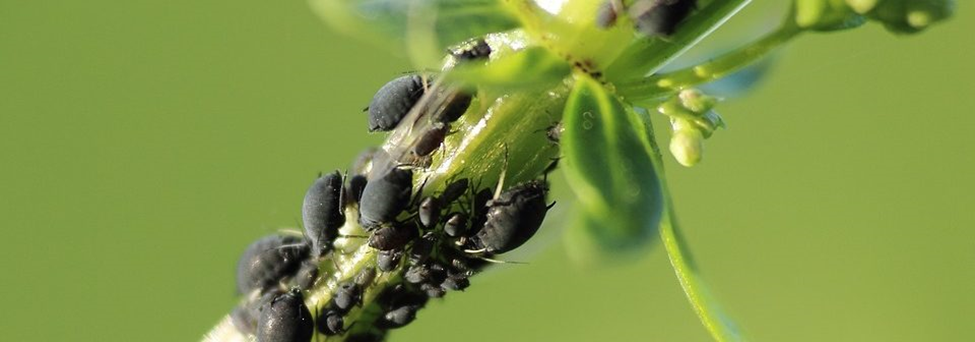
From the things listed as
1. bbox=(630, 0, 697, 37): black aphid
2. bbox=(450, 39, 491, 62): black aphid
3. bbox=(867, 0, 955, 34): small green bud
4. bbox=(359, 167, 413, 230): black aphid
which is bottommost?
bbox=(359, 167, 413, 230): black aphid

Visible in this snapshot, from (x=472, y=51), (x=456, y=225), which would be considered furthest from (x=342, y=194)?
(x=472, y=51)

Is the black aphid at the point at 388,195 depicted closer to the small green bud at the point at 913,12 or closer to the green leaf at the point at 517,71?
the green leaf at the point at 517,71

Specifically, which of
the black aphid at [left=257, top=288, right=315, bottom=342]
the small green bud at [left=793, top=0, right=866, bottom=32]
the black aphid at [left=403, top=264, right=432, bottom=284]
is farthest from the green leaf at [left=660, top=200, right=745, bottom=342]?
the black aphid at [left=257, top=288, right=315, bottom=342]

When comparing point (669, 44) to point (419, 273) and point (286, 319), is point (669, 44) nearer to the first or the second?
point (419, 273)

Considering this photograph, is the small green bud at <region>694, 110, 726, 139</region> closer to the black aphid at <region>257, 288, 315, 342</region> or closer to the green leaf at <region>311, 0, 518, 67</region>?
the green leaf at <region>311, 0, 518, 67</region>

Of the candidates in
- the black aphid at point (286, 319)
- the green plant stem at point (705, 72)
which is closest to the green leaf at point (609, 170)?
the green plant stem at point (705, 72)

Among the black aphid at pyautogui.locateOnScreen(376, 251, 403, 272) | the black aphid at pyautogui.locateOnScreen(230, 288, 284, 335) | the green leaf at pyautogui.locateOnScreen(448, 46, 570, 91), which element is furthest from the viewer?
the black aphid at pyautogui.locateOnScreen(230, 288, 284, 335)
